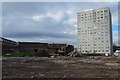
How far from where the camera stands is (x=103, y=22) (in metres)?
121

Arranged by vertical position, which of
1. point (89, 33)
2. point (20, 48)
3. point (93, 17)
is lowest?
point (20, 48)

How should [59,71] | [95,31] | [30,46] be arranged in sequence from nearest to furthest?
[59,71] < [95,31] < [30,46]

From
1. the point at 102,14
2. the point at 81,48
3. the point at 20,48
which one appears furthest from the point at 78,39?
the point at 20,48

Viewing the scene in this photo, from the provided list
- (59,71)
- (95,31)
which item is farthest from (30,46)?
(59,71)

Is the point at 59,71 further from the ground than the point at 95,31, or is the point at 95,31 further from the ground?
the point at 95,31

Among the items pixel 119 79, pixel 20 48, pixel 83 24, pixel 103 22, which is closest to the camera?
pixel 119 79

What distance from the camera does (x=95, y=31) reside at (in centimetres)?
13288

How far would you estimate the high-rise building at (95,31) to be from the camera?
124 meters

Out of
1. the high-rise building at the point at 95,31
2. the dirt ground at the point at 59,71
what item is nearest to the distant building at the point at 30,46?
the high-rise building at the point at 95,31

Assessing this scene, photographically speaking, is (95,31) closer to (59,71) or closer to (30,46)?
(30,46)

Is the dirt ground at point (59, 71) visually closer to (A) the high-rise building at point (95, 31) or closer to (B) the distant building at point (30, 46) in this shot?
(A) the high-rise building at point (95, 31)

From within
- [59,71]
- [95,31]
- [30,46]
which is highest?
[95,31]

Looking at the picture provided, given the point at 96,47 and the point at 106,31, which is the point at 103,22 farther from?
the point at 96,47

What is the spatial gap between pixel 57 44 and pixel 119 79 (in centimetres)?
14572
